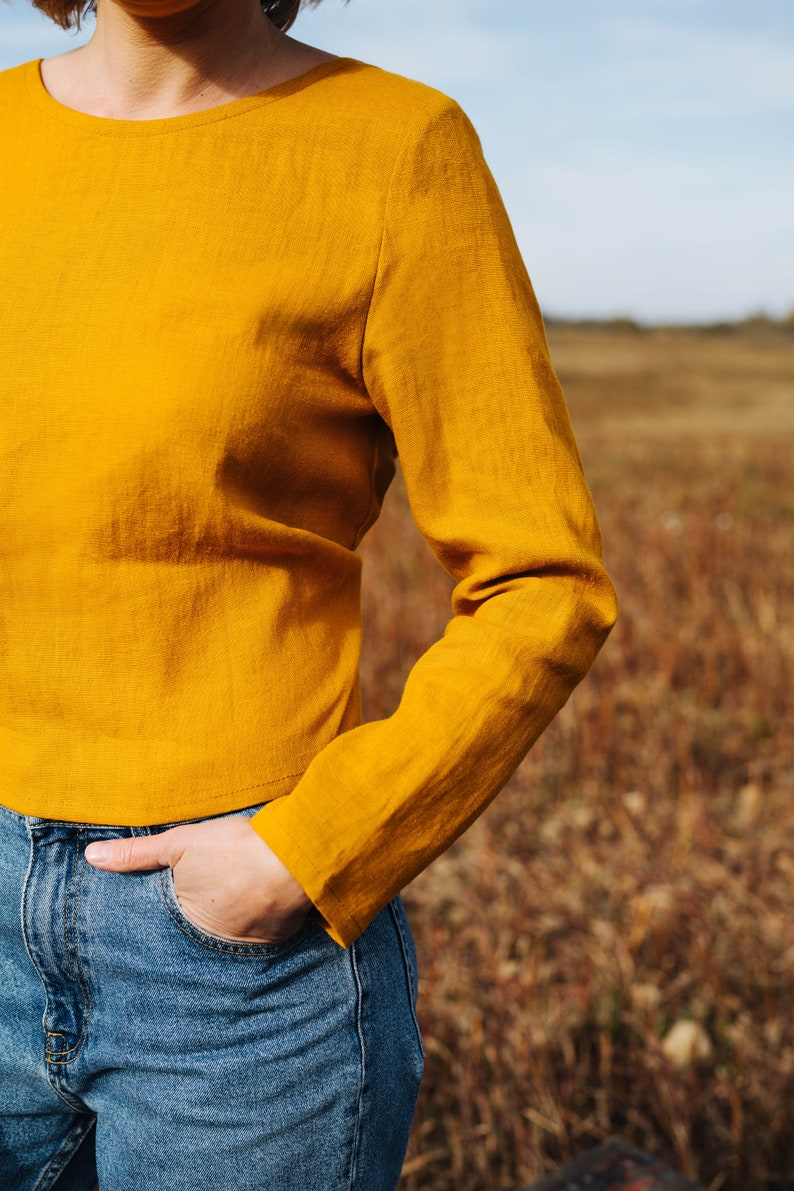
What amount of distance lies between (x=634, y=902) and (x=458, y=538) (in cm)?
210

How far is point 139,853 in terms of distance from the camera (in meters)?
0.82

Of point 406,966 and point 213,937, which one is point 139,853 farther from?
point 406,966

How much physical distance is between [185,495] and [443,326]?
237 millimetres

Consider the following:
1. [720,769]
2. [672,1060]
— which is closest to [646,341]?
[720,769]

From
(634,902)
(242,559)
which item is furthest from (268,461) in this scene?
(634,902)

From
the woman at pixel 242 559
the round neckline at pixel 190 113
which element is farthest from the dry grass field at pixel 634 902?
the round neckline at pixel 190 113

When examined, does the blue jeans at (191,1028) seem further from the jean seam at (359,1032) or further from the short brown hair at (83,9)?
the short brown hair at (83,9)

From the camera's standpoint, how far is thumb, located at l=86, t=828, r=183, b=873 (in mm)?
822

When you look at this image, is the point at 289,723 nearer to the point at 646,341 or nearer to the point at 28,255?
the point at 28,255

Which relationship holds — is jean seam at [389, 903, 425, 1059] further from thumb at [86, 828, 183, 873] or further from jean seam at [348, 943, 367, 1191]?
thumb at [86, 828, 183, 873]

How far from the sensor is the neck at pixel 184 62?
0.87m

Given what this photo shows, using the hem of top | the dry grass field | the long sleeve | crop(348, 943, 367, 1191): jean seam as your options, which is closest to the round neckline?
the long sleeve

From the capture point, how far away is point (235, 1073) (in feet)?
2.74

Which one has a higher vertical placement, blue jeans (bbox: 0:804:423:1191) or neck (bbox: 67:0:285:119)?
neck (bbox: 67:0:285:119)
